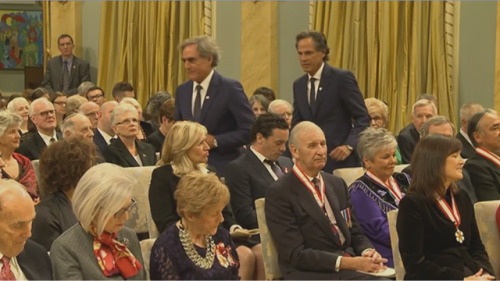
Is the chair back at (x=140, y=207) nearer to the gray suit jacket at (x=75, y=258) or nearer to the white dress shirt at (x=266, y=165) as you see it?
the white dress shirt at (x=266, y=165)

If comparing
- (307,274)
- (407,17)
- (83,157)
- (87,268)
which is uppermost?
(407,17)

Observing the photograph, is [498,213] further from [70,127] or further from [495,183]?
[70,127]

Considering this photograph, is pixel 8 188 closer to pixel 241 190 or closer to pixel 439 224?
pixel 439 224

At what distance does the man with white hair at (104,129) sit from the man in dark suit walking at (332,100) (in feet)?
5.72

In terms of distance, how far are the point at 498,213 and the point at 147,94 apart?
7.80 m

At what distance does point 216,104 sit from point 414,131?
2232mm

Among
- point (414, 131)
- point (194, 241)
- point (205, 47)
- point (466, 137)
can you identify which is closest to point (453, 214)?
point (194, 241)

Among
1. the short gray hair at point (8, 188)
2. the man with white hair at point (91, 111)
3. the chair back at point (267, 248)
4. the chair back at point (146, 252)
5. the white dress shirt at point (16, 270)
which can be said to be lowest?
the chair back at point (267, 248)

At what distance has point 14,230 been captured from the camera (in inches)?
119

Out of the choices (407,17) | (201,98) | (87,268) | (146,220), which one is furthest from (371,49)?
(87,268)

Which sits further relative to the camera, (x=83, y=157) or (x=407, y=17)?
(x=407, y=17)

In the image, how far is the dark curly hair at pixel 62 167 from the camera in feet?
13.8

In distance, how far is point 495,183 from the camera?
17.7 feet


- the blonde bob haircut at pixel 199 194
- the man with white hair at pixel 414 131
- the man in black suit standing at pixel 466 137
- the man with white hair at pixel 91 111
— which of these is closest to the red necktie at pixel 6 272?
the blonde bob haircut at pixel 199 194
